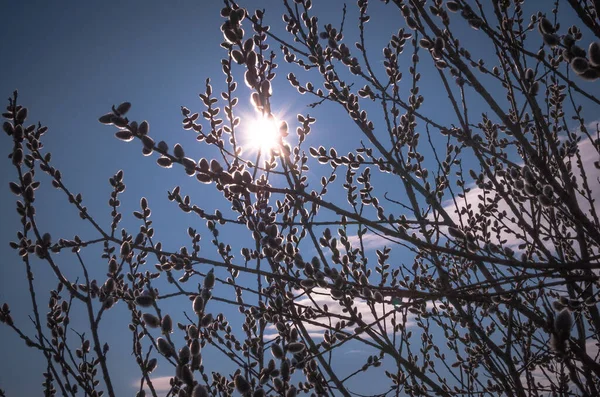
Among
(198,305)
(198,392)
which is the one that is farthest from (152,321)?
(198,392)

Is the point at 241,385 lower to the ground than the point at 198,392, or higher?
higher

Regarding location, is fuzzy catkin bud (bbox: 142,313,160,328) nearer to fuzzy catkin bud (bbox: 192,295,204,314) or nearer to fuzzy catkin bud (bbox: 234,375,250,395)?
fuzzy catkin bud (bbox: 192,295,204,314)

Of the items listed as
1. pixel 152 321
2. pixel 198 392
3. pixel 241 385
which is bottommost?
pixel 198 392

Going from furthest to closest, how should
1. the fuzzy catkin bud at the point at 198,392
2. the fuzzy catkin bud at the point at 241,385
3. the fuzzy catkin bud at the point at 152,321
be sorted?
1. the fuzzy catkin bud at the point at 241,385
2. the fuzzy catkin bud at the point at 152,321
3. the fuzzy catkin bud at the point at 198,392

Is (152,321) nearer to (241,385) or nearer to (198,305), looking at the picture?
(198,305)

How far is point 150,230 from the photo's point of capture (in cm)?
315

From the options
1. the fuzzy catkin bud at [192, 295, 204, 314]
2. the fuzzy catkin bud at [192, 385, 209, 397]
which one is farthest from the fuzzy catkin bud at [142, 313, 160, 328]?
the fuzzy catkin bud at [192, 385, 209, 397]

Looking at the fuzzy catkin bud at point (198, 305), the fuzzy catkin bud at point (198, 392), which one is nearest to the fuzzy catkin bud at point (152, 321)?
the fuzzy catkin bud at point (198, 305)

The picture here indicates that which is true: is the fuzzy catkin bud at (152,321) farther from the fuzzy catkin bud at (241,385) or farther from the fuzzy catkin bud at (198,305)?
the fuzzy catkin bud at (241,385)

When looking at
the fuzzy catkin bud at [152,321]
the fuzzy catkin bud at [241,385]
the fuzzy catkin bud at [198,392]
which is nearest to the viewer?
the fuzzy catkin bud at [198,392]

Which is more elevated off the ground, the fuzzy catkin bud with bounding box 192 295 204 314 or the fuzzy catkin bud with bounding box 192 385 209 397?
the fuzzy catkin bud with bounding box 192 295 204 314

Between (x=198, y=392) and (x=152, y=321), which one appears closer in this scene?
(x=198, y=392)

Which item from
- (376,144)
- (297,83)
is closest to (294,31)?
(297,83)

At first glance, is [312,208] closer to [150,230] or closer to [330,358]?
[330,358]
